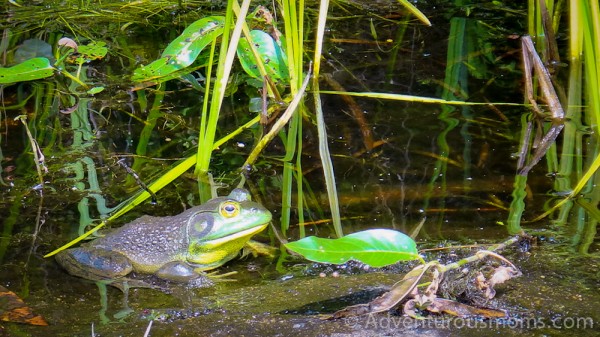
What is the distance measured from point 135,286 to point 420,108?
2624mm

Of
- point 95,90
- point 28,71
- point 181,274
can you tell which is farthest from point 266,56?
point 181,274

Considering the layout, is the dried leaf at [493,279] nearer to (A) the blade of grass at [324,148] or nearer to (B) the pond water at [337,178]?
(B) the pond water at [337,178]

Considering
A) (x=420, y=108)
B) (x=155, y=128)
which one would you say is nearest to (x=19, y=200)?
(x=155, y=128)

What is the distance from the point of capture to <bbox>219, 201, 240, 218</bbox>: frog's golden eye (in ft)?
11.6

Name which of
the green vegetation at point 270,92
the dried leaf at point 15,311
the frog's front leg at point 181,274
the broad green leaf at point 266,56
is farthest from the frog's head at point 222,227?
the broad green leaf at point 266,56

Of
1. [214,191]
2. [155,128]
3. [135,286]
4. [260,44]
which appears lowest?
[135,286]

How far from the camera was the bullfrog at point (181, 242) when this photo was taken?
3443 millimetres

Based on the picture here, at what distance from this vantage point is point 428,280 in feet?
9.22

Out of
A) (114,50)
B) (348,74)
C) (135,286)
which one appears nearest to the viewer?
(135,286)

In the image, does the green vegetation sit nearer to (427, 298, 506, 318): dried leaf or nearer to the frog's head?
the frog's head

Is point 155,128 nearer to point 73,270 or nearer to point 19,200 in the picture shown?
point 19,200

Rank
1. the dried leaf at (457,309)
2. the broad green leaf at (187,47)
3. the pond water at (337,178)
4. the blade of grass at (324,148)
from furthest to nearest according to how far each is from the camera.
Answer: the broad green leaf at (187,47) < the blade of grass at (324,148) < the pond water at (337,178) < the dried leaf at (457,309)

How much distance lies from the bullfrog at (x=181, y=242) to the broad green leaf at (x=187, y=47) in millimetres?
1933

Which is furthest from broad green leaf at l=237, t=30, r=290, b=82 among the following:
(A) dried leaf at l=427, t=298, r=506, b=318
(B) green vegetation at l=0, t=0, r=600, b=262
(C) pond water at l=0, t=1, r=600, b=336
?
(A) dried leaf at l=427, t=298, r=506, b=318
